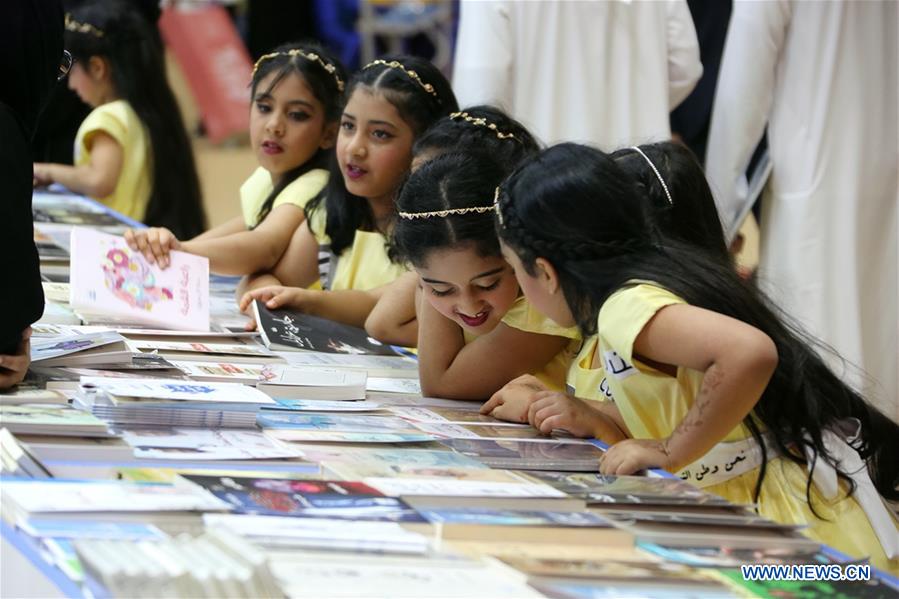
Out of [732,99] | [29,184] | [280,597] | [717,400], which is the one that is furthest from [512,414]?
[732,99]

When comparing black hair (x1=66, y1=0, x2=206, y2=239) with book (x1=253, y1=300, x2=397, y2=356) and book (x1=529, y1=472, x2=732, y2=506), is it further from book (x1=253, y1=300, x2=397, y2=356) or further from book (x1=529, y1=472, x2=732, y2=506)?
book (x1=529, y1=472, x2=732, y2=506)

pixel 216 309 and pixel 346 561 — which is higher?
pixel 346 561

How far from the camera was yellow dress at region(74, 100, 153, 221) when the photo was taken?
4.53m

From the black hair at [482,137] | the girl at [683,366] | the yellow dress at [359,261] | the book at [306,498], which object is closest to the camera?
the book at [306,498]

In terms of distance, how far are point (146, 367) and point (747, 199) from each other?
2317mm

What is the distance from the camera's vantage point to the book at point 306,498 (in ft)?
4.71

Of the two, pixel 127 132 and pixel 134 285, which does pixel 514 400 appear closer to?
pixel 134 285

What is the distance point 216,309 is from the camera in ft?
10.1

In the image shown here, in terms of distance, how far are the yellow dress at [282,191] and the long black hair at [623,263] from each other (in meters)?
1.37

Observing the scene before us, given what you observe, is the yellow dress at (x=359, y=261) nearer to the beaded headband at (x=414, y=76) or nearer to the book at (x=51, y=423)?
the beaded headband at (x=414, y=76)

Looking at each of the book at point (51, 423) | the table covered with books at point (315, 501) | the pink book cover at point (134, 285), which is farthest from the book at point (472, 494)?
the pink book cover at point (134, 285)

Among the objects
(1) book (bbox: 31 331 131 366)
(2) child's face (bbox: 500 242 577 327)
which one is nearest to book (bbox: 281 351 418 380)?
(1) book (bbox: 31 331 131 366)

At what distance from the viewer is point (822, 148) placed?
12.7 ft

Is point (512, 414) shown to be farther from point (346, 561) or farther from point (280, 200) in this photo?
point (280, 200)
